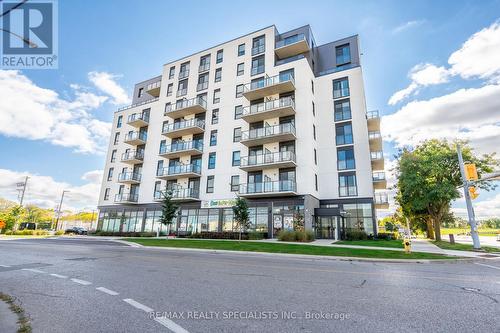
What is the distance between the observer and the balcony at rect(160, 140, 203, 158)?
34312 millimetres

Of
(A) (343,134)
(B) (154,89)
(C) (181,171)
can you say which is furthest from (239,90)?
(B) (154,89)

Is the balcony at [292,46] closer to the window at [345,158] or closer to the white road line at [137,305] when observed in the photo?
the window at [345,158]

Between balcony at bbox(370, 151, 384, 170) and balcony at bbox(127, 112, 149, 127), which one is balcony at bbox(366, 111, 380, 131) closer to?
balcony at bbox(370, 151, 384, 170)

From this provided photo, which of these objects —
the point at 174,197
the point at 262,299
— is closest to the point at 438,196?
the point at 262,299

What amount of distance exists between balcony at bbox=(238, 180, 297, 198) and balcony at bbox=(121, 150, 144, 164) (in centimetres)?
1939

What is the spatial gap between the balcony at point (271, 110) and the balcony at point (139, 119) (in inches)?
729

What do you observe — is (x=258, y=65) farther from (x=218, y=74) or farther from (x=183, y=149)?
(x=183, y=149)

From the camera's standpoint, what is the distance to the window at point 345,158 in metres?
30.3

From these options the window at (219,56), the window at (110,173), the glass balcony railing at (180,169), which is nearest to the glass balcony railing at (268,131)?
the glass balcony railing at (180,169)

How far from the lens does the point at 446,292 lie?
6191 mm

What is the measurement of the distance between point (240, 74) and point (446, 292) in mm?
33961

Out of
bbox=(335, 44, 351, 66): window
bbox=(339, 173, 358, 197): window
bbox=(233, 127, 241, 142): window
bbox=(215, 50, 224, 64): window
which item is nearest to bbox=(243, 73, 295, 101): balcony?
bbox=(233, 127, 241, 142): window

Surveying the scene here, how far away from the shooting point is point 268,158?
28.8 m

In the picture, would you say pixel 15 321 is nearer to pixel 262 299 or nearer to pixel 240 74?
pixel 262 299
